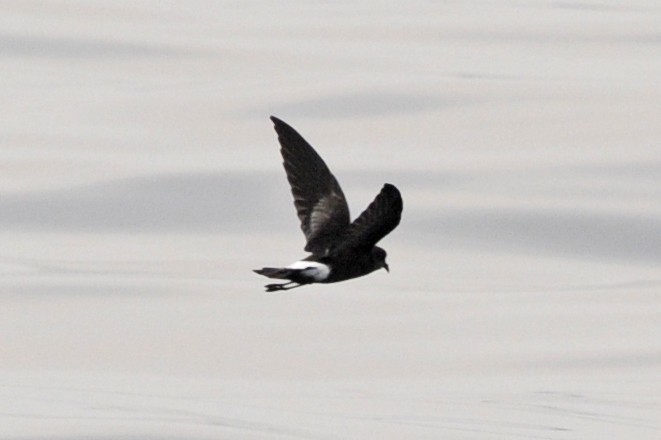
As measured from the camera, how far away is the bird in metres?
9.60

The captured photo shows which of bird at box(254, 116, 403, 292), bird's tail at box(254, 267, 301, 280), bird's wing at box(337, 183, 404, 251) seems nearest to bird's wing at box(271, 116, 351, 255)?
bird at box(254, 116, 403, 292)

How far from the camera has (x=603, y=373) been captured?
55.4 ft

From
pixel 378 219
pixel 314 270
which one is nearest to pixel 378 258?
pixel 314 270

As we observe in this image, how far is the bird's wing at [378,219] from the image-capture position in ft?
31.1

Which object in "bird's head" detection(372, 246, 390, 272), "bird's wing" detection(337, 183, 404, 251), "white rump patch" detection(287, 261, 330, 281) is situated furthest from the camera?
"bird's head" detection(372, 246, 390, 272)

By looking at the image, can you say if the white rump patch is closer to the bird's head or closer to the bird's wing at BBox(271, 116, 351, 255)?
the bird's head

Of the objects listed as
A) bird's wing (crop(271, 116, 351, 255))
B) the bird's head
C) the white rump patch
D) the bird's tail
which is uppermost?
bird's wing (crop(271, 116, 351, 255))

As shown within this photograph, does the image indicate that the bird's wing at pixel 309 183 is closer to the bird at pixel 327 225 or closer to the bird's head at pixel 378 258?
the bird at pixel 327 225

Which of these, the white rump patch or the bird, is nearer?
the bird

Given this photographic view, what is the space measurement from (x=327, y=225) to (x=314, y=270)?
1.13 meters

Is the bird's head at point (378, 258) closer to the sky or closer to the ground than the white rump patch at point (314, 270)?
closer to the sky

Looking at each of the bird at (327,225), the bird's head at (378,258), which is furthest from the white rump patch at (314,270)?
the bird's head at (378,258)

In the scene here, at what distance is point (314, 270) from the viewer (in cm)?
984

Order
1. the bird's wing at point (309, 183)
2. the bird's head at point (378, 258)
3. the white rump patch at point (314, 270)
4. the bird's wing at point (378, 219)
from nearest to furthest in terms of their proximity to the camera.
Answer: the bird's wing at point (378, 219) < the white rump patch at point (314, 270) < the bird's head at point (378, 258) < the bird's wing at point (309, 183)
